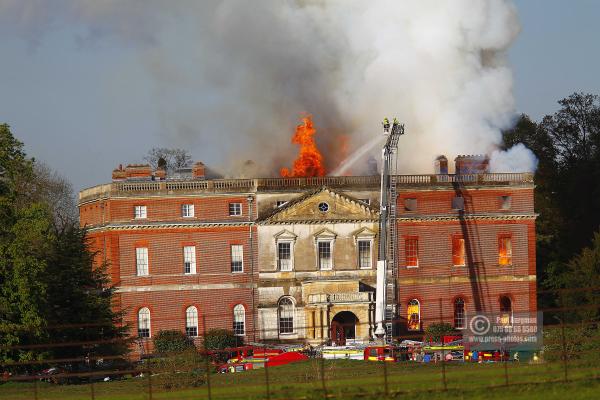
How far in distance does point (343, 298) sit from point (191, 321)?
7.94 metres

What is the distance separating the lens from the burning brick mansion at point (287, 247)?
78.9 m

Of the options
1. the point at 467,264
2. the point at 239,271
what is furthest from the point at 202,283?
the point at 467,264

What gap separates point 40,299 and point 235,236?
76.2ft

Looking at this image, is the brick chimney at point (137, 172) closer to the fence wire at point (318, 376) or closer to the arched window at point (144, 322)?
the arched window at point (144, 322)

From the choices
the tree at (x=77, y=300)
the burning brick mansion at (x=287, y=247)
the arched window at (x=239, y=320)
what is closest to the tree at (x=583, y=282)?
the burning brick mansion at (x=287, y=247)

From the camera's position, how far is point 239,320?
79.1 metres

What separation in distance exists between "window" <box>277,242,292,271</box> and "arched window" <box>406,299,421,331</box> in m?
6.54

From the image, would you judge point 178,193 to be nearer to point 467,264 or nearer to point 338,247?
point 338,247

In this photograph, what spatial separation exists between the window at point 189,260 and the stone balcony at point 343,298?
21.8 ft

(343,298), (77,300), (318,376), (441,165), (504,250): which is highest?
(441,165)

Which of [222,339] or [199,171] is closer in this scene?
[222,339]

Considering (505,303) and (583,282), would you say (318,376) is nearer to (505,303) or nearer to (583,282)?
(583,282)

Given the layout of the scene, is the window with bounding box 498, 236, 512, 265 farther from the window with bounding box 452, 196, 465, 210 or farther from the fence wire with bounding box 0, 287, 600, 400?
the fence wire with bounding box 0, 287, 600, 400

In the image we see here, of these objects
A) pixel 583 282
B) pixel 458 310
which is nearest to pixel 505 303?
pixel 458 310
